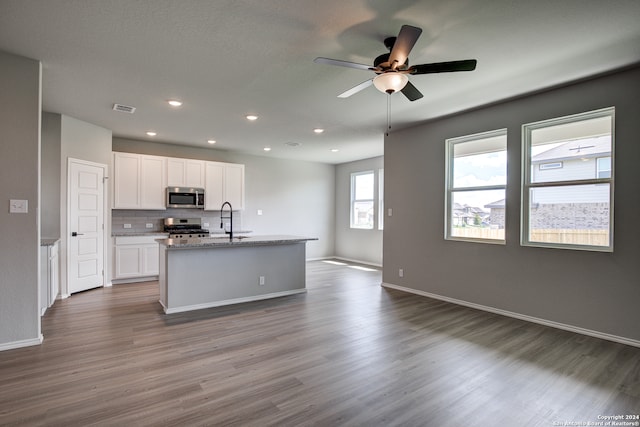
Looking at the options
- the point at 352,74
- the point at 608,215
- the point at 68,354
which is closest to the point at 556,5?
the point at 352,74

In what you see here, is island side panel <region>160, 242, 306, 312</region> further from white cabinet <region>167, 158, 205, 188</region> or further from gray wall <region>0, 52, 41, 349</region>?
white cabinet <region>167, 158, 205, 188</region>

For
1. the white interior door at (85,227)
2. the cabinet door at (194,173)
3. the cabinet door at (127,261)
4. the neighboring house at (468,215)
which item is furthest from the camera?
the cabinet door at (194,173)

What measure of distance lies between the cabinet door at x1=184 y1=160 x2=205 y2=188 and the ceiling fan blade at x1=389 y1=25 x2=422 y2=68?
5.05 meters

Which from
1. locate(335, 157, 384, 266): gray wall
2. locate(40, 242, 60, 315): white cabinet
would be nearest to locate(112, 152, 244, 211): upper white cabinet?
locate(40, 242, 60, 315): white cabinet

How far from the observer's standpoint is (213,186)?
6.76 meters

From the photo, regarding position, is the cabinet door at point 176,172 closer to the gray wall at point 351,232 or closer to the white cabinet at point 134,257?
the white cabinet at point 134,257

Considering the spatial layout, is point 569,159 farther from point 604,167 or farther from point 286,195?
point 286,195

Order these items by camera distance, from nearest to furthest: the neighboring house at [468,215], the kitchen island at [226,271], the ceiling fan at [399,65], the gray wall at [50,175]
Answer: the ceiling fan at [399,65] → the kitchen island at [226,271] → the neighboring house at [468,215] → the gray wall at [50,175]

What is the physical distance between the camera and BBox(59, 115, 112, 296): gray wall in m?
4.73

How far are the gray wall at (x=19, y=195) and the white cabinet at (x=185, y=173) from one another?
3163mm

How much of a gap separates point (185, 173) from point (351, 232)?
438 cm

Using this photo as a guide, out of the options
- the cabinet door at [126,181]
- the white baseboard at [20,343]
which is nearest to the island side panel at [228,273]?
the white baseboard at [20,343]

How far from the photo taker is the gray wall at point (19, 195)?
9.64 feet

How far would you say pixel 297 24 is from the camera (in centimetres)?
245
